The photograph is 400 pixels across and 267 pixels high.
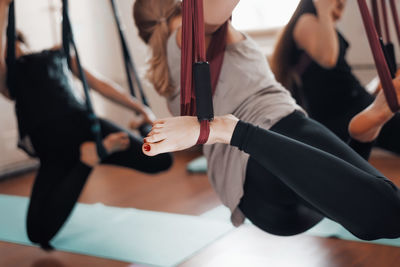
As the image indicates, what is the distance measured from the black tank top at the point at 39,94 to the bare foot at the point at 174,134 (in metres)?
1.32

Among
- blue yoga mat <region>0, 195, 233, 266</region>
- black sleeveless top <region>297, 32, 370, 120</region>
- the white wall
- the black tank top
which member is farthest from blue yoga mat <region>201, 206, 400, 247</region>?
the white wall

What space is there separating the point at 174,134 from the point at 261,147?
0.20 meters

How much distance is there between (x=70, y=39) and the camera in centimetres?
174

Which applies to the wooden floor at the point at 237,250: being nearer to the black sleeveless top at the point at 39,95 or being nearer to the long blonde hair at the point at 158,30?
the black sleeveless top at the point at 39,95

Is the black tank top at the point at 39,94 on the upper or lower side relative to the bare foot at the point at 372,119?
lower

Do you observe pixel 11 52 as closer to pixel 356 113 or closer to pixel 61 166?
pixel 61 166

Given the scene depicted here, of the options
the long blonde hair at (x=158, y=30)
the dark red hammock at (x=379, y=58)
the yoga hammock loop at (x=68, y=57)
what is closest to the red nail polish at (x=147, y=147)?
the long blonde hair at (x=158, y=30)

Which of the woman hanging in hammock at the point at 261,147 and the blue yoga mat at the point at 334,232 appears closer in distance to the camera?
the woman hanging in hammock at the point at 261,147

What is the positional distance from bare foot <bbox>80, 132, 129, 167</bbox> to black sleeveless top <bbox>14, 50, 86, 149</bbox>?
0.23m

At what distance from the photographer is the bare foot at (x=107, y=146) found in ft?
6.40

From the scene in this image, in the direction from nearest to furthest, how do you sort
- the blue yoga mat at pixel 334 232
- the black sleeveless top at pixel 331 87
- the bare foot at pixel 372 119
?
the bare foot at pixel 372 119, the blue yoga mat at pixel 334 232, the black sleeveless top at pixel 331 87

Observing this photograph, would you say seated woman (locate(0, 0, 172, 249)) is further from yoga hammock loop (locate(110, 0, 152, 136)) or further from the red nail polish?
the red nail polish

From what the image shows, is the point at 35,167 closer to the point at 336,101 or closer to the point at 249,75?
the point at 336,101

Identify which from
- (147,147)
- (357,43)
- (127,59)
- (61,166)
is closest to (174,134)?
(147,147)
